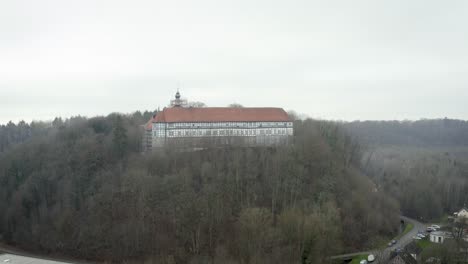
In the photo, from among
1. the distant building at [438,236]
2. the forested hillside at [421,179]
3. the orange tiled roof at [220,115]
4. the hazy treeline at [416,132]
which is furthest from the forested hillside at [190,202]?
the hazy treeline at [416,132]

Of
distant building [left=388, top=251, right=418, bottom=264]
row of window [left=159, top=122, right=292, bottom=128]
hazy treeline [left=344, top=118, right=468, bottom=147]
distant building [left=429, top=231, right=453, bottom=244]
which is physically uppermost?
row of window [left=159, top=122, right=292, bottom=128]

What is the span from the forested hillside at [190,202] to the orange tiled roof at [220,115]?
358 cm

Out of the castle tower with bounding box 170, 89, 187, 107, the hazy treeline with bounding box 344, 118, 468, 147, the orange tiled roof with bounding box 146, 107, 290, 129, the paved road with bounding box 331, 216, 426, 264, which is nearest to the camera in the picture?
the paved road with bounding box 331, 216, 426, 264

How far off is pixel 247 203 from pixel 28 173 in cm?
2608

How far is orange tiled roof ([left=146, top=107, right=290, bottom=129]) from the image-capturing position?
1654 inches

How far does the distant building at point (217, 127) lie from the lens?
41.4 metres

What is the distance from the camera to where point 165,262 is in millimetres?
26828

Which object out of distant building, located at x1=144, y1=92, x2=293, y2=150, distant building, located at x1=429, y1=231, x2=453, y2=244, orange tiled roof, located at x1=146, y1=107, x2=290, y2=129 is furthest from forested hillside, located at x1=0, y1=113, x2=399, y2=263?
distant building, located at x1=429, y1=231, x2=453, y2=244

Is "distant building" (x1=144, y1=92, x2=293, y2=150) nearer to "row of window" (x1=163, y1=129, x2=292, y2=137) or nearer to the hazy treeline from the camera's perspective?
"row of window" (x1=163, y1=129, x2=292, y2=137)

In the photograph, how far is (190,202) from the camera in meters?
33.8

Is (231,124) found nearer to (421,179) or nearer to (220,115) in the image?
(220,115)

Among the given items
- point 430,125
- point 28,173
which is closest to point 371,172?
point 28,173

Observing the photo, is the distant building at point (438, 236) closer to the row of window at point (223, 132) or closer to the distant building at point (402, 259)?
the distant building at point (402, 259)

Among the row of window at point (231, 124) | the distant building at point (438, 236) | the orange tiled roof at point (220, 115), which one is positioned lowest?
the distant building at point (438, 236)
